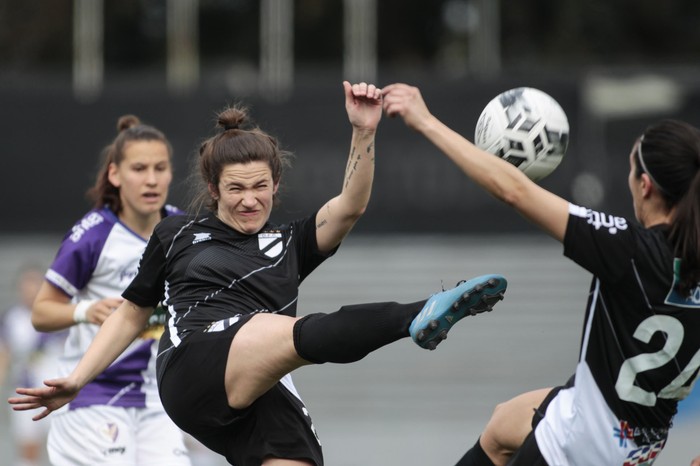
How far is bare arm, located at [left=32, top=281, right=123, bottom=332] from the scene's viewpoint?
16.9ft

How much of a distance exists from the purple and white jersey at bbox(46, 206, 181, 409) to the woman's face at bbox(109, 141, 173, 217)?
0.13 meters

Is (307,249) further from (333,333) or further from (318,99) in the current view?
(318,99)

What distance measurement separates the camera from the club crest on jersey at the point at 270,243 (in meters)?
4.56

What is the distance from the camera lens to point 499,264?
15.8 m

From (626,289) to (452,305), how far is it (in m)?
0.59

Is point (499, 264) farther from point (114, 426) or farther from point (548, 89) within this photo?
point (114, 426)

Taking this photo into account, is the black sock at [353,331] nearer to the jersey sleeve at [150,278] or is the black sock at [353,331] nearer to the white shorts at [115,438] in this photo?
the jersey sleeve at [150,278]

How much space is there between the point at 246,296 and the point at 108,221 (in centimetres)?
140

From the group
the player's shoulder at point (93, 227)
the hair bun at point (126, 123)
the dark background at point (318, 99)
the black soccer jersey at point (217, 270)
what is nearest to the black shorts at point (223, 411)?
the black soccer jersey at point (217, 270)

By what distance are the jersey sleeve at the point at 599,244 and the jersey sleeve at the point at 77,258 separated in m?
2.60

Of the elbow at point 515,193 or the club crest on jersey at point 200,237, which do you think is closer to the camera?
the elbow at point 515,193

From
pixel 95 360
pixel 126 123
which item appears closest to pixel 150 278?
pixel 95 360

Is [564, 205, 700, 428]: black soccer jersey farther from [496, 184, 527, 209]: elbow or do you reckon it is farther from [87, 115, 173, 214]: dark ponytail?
[87, 115, 173, 214]: dark ponytail

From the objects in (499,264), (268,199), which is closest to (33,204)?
(499,264)
